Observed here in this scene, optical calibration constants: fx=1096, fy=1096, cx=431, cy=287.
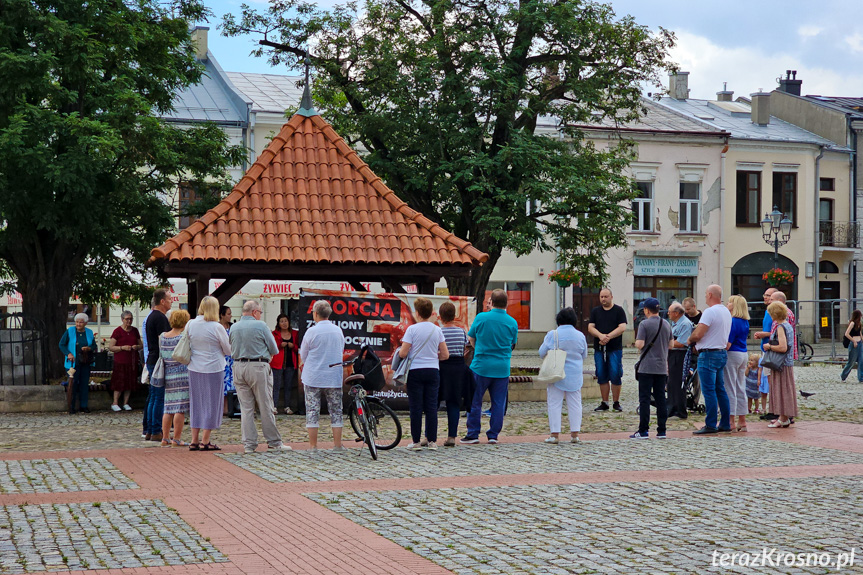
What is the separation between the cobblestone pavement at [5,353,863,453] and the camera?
13.8 m

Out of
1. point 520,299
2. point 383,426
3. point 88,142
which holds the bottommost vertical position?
point 383,426

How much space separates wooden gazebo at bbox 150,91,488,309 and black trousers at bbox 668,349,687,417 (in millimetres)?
3464

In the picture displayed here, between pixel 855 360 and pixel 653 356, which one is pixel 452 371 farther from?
pixel 855 360

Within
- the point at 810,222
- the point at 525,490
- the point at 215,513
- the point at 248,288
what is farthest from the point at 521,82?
the point at 810,222

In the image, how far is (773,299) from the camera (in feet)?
50.0

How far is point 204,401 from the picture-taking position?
12.6m

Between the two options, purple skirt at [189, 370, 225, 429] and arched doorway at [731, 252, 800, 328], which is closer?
purple skirt at [189, 370, 225, 429]

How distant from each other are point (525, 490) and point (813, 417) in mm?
8820

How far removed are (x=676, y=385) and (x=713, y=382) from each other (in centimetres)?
240

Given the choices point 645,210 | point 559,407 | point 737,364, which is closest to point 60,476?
point 559,407

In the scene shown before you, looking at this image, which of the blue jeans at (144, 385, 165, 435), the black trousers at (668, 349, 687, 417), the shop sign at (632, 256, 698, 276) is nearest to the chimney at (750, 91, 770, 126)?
the shop sign at (632, 256, 698, 276)

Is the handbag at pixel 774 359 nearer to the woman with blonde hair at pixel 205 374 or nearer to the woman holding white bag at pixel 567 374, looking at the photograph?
the woman holding white bag at pixel 567 374

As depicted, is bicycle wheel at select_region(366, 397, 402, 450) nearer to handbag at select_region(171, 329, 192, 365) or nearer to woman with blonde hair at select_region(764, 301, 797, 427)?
handbag at select_region(171, 329, 192, 365)

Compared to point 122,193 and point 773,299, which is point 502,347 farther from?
point 122,193
